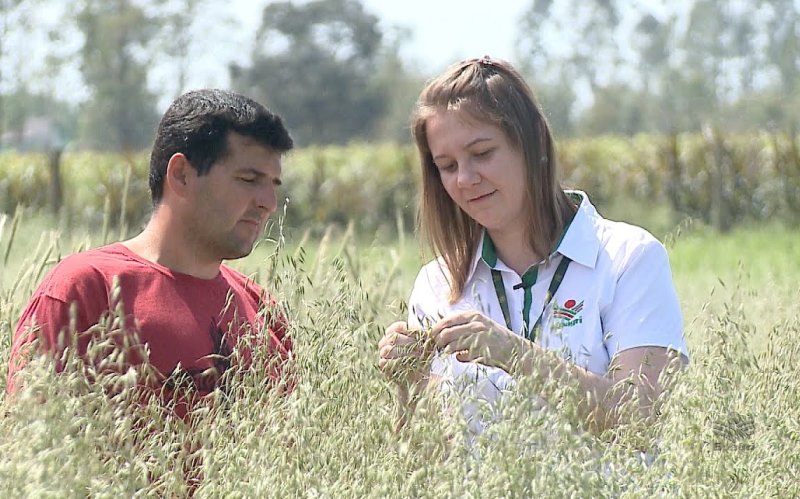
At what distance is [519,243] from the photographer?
10.8 feet

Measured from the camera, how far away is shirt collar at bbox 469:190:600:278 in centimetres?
313

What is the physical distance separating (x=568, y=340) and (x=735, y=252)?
10.3 meters

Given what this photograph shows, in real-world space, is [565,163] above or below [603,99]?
above

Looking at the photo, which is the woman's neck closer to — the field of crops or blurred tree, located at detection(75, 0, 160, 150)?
the field of crops

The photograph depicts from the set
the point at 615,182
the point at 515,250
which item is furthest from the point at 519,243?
the point at 615,182

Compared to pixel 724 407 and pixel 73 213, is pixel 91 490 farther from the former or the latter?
pixel 73 213

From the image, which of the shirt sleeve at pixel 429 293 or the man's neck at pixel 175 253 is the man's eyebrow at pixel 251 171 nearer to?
the man's neck at pixel 175 253

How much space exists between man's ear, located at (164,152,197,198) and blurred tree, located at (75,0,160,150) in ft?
208

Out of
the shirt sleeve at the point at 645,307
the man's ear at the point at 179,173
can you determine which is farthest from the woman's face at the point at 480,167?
the man's ear at the point at 179,173

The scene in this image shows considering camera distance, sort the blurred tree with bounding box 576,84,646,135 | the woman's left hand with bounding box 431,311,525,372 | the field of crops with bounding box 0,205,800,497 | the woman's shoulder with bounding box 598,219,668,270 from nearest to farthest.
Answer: the field of crops with bounding box 0,205,800,497, the woman's left hand with bounding box 431,311,525,372, the woman's shoulder with bounding box 598,219,668,270, the blurred tree with bounding box 576,84,646,135

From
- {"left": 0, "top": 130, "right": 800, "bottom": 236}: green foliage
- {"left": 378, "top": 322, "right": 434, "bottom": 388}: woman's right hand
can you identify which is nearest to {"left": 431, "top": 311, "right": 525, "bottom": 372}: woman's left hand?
{"left": 378, "top": 322, "right": 434, "bottom": 388}: woman's right hand

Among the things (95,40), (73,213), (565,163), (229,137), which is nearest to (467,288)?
(229,137)

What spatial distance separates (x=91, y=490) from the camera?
2.03 metres

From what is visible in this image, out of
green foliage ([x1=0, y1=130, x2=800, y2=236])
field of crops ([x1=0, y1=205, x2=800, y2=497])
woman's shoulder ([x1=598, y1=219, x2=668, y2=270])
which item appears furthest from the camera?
green foliage ([x1=0, y1=130, x2=800, y2=236])
